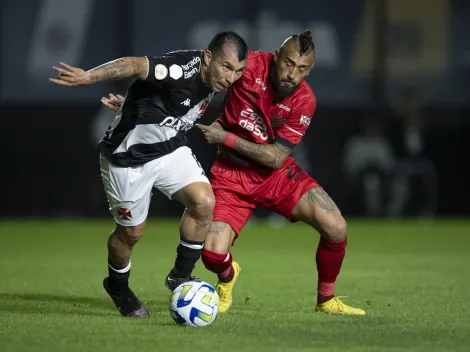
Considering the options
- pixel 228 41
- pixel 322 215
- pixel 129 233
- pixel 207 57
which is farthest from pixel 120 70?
pixel 322 215

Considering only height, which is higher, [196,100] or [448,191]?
[196,100]

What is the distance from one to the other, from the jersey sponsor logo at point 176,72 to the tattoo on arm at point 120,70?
189mm

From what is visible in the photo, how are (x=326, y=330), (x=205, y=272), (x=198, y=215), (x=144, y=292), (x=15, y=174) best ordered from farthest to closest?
1. (x=15, y=174)
2. (x=205, y=272)
3. (x=144, y=292)
4. (x=198, y=215)
5. (x=326, y=330)

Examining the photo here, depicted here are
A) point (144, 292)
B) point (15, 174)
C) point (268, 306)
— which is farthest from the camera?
point (15, 174)

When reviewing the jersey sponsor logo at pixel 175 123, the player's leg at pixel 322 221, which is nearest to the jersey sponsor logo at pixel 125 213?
the jersey sponsor logo at pixel 175 123

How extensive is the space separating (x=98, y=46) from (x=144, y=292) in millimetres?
10998

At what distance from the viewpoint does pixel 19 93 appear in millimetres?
18859

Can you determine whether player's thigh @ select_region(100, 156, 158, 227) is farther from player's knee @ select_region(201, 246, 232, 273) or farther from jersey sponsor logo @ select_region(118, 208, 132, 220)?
player's knee @ select_region(201, 246, 232, 273)

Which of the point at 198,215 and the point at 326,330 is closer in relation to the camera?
the point at 326,330

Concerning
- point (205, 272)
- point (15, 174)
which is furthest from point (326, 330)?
point (15, 174)

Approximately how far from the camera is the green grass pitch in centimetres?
612

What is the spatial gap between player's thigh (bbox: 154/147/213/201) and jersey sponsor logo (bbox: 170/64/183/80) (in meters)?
0.55

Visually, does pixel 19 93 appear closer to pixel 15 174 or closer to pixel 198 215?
pixel 15 174

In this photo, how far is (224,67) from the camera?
720cm
